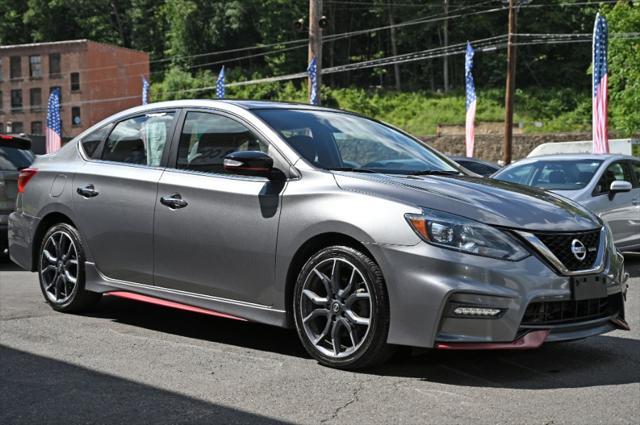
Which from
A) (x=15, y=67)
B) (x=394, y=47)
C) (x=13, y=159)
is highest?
(x=394, y=47)

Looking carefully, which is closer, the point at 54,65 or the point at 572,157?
the point at 572,157

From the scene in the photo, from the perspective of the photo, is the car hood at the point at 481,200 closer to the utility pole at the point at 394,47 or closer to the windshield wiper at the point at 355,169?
the windshield wiper at the point at 355,169

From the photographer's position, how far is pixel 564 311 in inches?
179

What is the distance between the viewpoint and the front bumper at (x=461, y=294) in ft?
14.3

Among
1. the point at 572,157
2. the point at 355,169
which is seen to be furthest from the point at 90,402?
the point at 572,157

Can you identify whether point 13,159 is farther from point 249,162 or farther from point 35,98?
point 35,98

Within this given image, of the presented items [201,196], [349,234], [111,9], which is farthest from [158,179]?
[111,9]

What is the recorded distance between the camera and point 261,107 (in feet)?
18.8

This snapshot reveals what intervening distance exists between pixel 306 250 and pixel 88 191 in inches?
87.2

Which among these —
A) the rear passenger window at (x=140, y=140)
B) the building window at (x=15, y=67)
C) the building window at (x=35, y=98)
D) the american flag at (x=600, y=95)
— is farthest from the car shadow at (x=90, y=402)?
the building window at (x=15, y=67)

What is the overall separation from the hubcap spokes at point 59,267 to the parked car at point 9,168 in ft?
13.3

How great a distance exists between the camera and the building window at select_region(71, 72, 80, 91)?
74294 millimetres

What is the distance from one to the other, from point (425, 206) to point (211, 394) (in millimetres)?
1549

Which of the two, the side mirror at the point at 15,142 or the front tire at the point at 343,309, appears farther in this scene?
the side mirror at the point at 15,142
